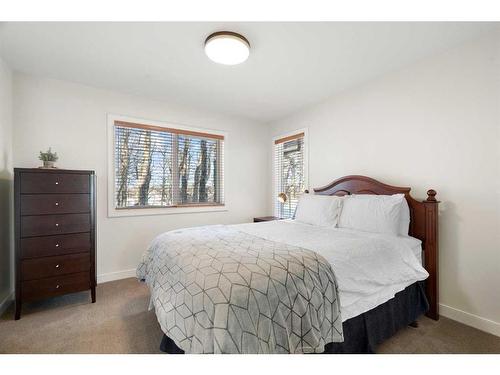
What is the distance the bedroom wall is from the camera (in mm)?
1906

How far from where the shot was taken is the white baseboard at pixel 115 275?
293cm

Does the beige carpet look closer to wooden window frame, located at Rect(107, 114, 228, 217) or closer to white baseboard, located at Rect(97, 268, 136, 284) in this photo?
white baseboard, located at Rect(97, 268, 136, 284)

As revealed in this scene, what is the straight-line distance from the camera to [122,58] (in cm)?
227

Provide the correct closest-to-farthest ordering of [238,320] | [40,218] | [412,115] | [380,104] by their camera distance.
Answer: [238,320]
[40,218]
[412,115]
[380,104]

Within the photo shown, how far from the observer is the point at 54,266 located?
224 cm

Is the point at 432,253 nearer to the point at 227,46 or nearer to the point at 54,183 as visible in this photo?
the point at 227,46

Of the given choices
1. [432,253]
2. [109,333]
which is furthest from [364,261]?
[109,333]

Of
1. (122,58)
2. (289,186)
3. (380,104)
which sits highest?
(122,58)

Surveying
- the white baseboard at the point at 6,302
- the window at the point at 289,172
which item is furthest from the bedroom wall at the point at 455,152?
the white baseboard at the point at 6,302

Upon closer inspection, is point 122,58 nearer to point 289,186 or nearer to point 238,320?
point 238,320

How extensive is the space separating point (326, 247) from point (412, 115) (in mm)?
1725

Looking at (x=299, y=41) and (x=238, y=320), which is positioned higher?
(x=299, y=41)

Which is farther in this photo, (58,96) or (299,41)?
(58,96)

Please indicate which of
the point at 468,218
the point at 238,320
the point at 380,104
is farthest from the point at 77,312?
the point at 380,104
